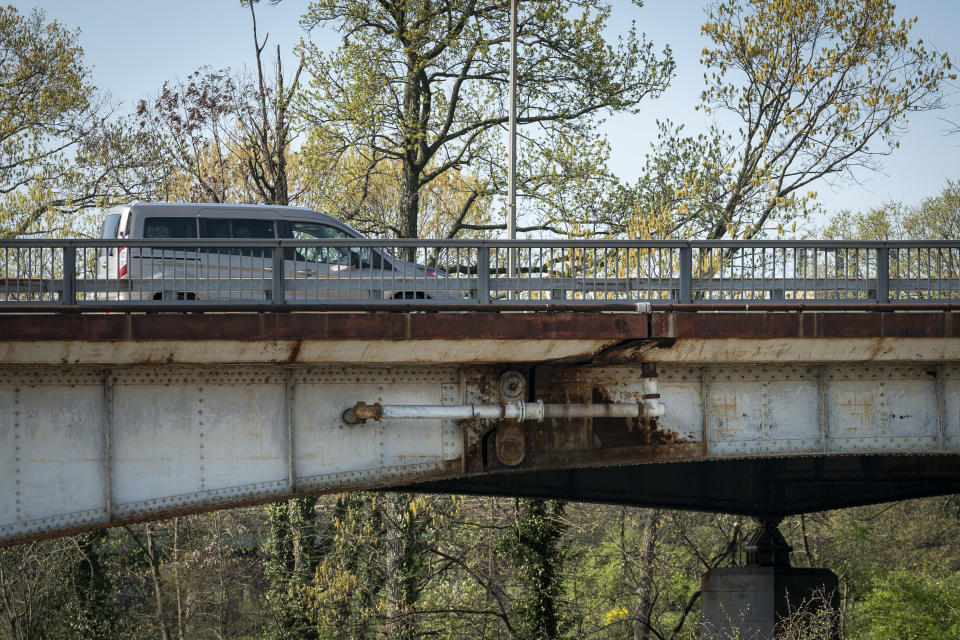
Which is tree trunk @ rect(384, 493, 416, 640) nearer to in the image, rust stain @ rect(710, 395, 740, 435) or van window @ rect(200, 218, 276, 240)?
van window @ rect(200, 218, 276, 240)

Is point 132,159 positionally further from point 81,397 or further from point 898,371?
point 898,371

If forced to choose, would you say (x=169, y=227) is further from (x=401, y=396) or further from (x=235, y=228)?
(x=401, y=396)

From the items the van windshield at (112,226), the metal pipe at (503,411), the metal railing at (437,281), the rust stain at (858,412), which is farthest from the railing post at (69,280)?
the rust stain at (858,412)

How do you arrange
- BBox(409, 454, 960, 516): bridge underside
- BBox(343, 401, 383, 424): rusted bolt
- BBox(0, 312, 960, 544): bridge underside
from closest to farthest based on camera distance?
BBox(0, 312, 960, 544): bridge underside → BBox(343, 401, 383, 424): rusted bolt → BBox(409, 454, 960, 516): bridge underside

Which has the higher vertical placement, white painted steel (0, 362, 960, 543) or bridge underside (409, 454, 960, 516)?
white painted steel (0, 362, 960, 543)

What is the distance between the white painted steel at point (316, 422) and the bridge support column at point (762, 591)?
5.76 metres

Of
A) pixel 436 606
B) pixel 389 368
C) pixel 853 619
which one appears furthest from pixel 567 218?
pixel 389 368

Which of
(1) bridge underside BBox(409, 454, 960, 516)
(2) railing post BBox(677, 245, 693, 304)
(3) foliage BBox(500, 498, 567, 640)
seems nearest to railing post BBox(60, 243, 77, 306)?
(2) railing post BBox(677, 245, 693, 304)

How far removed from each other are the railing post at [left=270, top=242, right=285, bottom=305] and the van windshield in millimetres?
5735

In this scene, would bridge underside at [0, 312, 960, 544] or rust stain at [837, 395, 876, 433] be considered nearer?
bridge underside at [0, 312, 960, 544]

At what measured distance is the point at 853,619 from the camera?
97.7 feet

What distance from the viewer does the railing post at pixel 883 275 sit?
13656mm

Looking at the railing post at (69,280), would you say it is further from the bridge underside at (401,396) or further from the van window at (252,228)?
the van window at (252,228)

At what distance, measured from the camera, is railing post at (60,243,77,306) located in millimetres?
11992
